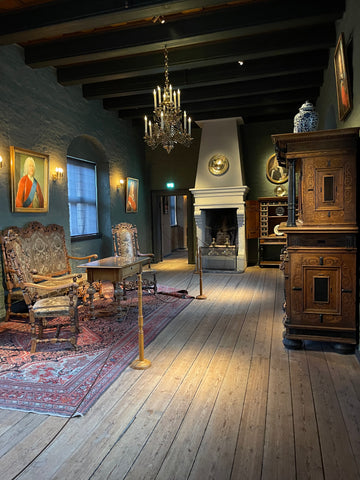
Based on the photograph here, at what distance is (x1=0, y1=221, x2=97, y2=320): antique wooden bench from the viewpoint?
16.3 feet

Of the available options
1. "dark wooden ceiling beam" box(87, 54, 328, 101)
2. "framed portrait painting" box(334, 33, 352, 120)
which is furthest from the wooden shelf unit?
"framed portrait painting" box(334, 33, 352, 120)

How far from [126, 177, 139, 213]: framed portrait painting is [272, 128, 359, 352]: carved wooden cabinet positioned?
227 inches

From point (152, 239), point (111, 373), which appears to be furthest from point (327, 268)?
point (152, 239)

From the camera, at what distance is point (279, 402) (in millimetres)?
2637

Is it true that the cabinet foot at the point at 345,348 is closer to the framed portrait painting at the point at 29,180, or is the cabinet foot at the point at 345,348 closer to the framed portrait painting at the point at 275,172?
the framed portrait painting at the point at 29,180

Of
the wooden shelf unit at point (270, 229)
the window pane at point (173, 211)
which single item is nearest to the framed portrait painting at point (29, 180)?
the wooden shelf unit at point (270, 229)

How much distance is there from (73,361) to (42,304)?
81 cm

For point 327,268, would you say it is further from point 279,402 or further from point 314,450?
→ point 314,450

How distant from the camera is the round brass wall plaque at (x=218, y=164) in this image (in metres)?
9.06

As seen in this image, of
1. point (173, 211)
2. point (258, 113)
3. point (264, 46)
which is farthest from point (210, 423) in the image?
point (173, 211)

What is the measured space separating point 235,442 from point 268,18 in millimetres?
4563

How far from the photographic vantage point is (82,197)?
25.5 feet

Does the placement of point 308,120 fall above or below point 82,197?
above

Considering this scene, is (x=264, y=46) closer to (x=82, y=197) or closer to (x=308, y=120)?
(x=308, y=120)
